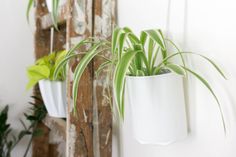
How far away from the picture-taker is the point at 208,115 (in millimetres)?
568

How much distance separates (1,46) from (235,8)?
3.75 feet

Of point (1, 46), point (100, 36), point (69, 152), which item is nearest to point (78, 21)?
point (100, 36)

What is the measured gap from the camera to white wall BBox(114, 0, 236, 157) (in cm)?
52

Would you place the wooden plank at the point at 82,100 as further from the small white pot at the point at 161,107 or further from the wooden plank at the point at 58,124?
the small white pot at the point at 161,107

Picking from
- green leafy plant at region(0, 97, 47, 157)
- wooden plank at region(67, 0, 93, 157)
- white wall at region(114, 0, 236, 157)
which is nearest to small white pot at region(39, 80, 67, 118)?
wooden plank at region(67, 0, 93, 157)

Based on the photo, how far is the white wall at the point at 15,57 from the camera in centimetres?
131

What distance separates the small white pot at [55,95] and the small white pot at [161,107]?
1.43ft

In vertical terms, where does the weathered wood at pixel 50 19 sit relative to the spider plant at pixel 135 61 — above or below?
above

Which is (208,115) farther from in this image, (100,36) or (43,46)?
(43,46)

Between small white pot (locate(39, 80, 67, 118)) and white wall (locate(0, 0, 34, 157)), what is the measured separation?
44cm

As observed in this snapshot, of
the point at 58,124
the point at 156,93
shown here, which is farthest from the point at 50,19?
the point at 156,93

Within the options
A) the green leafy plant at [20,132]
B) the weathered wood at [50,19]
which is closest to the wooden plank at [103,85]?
the weathered wood at [50,19]

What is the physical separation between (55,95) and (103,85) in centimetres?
21

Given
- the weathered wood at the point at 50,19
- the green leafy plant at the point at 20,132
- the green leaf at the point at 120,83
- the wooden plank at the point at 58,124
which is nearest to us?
the green leaf at the point at 120,83
